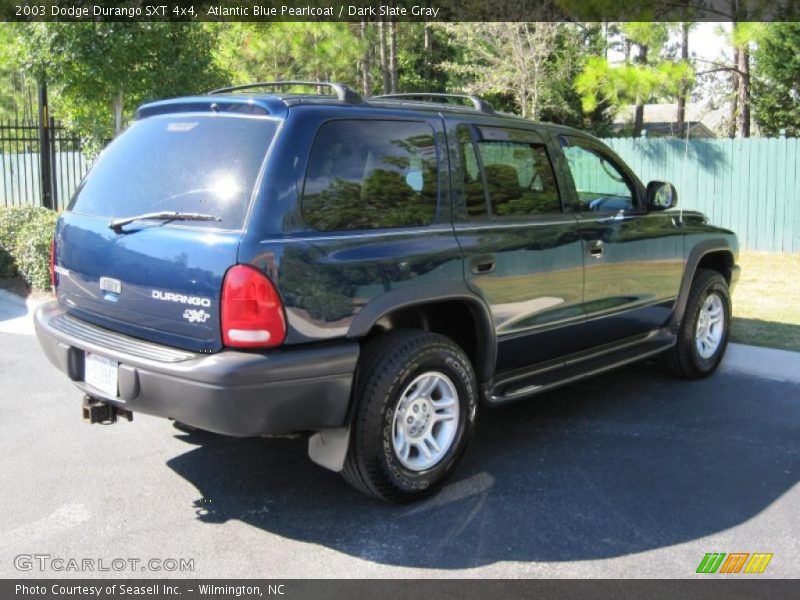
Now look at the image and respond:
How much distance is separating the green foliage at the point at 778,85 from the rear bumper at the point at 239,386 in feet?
54.9

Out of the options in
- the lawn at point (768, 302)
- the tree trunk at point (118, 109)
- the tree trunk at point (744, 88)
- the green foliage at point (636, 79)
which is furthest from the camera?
the tree trunk at point (744, 88)

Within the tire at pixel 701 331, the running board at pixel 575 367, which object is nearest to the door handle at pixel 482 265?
the running board at pixel 575 367

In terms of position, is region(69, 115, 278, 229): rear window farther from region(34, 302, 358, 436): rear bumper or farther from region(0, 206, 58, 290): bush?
region(0, 206, 58, 290): bush

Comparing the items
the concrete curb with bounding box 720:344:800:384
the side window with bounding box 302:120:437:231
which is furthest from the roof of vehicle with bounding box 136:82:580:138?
the concrete curb with bounding box 720:344:800:384

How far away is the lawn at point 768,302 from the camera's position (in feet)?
23.8

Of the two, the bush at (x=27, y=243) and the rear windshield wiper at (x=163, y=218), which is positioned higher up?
the rear windshield wiper at (x=163, y=218)

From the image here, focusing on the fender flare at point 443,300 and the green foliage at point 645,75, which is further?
the green foliage at point 645,75

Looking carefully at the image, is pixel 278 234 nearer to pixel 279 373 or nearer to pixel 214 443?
pixel 279 373

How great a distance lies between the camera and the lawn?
285 inches

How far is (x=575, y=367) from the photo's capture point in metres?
5.00

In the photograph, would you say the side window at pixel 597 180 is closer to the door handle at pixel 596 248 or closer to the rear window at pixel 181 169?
the door handle at pixel 596 248

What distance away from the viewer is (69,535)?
3680 mm

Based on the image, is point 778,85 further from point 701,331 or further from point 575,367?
point 575,367

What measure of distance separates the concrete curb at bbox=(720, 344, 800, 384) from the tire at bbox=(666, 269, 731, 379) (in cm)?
26
